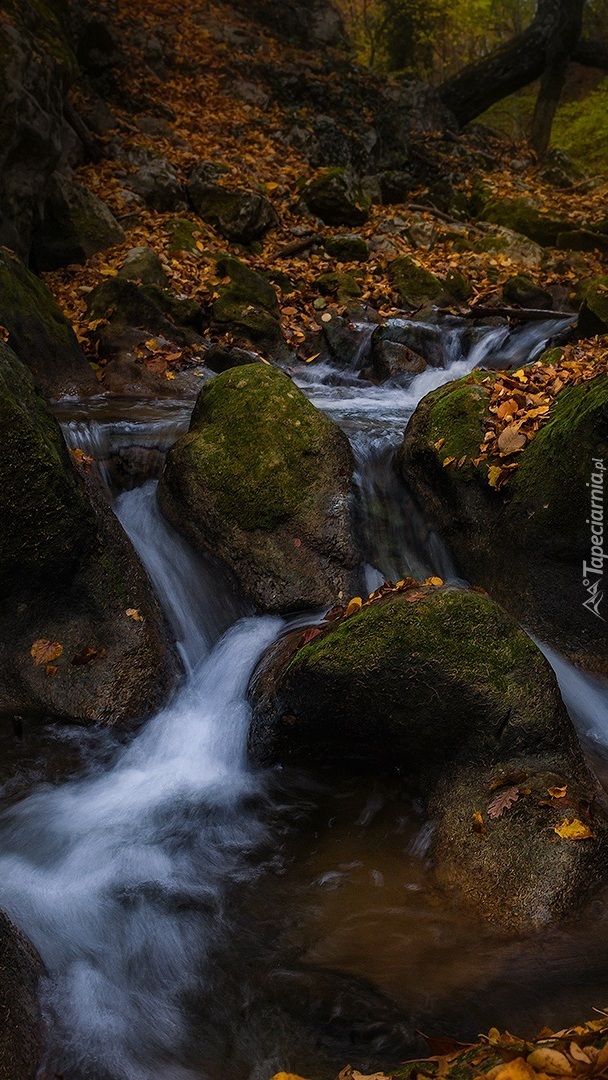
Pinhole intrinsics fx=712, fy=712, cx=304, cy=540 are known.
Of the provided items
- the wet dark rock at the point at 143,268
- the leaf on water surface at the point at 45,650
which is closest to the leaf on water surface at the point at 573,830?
the leaf on water surface at the point at 45,650

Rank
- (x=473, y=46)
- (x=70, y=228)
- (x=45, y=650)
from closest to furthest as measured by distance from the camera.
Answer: (x=45, y=650) < (x=70, y=228) < (x=473, y=46)

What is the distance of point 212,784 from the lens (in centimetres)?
400

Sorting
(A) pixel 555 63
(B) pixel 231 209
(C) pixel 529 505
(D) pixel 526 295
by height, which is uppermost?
(A) pixel 555 63

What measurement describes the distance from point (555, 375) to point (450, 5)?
18.1 metres

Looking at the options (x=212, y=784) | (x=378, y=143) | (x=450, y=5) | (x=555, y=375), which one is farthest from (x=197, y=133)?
(x=212, y=784)

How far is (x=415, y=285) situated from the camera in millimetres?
11375

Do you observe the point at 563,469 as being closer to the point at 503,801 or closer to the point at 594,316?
the point at 503,801

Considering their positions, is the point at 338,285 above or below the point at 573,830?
above

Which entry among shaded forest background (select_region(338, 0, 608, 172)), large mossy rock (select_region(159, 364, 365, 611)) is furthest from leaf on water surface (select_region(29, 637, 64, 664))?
shaded forest background (select_region(338, 0, 608, 172))

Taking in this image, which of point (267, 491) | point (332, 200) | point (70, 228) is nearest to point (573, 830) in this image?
point (267, 491)

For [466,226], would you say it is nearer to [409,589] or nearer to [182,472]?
[182,472]

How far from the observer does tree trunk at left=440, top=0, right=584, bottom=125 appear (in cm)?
1666

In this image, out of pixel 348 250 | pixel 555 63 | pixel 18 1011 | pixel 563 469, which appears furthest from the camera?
pixel 555 63

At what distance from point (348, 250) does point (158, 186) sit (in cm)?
332
